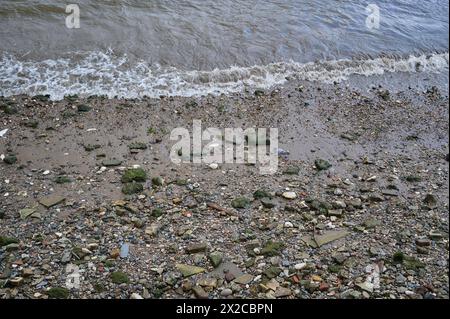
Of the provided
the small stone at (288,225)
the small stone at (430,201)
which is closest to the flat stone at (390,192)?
the small stone at (430,201)

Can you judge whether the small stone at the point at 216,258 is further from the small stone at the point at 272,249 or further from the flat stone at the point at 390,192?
the flat stone at the point at 390,192

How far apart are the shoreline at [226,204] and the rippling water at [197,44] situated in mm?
726

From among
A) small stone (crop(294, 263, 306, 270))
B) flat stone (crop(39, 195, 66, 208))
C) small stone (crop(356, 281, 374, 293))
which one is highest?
small stone (crop(356, 281, 374, 293))

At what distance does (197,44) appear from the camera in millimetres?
8508

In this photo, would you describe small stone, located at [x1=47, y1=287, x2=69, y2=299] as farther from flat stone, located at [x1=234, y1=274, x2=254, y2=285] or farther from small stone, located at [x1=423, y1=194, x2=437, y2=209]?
small stone, located at [x1=423, y1=194, x2=437, y2=209]

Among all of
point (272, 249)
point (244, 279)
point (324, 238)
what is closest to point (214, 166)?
point (272, 249)

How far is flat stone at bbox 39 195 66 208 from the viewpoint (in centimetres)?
476

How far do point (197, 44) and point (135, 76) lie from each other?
1.64 m

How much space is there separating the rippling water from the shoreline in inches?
28.6

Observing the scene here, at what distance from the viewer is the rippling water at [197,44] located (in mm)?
7414

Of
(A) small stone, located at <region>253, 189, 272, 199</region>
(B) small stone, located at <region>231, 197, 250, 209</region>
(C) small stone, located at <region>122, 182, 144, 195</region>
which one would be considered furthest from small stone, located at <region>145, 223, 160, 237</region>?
(A) small stone, located at <region>253, 189, 272, 199</region>

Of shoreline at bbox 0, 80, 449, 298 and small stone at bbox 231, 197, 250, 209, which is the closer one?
shoreline at bbox 0, 80, 449, 298
